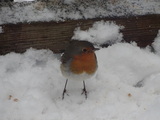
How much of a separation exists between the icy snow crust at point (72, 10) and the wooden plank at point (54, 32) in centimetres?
4

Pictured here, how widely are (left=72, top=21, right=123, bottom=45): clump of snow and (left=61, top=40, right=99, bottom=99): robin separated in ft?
1.23

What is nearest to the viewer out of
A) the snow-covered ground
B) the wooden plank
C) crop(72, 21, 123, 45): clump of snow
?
the snow-covered ground

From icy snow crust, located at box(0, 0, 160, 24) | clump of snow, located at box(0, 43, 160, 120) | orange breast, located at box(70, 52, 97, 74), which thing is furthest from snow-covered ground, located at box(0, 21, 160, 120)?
orange breast, located at box(70, 52, 97, 74)

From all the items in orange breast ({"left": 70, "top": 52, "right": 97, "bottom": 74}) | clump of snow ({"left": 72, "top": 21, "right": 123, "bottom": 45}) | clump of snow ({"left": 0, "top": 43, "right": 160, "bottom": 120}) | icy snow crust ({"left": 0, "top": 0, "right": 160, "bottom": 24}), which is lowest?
clump of snow ({"left": 0, "top": 43, "right": 160, "bottom": 120})

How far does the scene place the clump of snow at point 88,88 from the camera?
305 centimetres

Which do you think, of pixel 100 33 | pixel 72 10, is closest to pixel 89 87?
pixel 100 33

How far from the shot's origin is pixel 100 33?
3566mm

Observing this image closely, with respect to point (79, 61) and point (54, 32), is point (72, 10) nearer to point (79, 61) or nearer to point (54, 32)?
point (54, 32)

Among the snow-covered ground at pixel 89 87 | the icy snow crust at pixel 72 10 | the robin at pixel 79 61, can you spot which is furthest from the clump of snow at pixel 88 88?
the icy snow crust at pixel 72 10

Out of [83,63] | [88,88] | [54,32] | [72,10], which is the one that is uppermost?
[72,10]

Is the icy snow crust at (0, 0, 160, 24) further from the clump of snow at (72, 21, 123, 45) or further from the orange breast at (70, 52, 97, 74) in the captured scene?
the orange breast at (70, 52, 97, 74)

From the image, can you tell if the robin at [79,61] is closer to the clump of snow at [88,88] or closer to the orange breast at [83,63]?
the orange breast at [83,63]

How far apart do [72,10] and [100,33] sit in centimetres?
33

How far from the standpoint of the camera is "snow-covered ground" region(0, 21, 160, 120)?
3.05 metres
